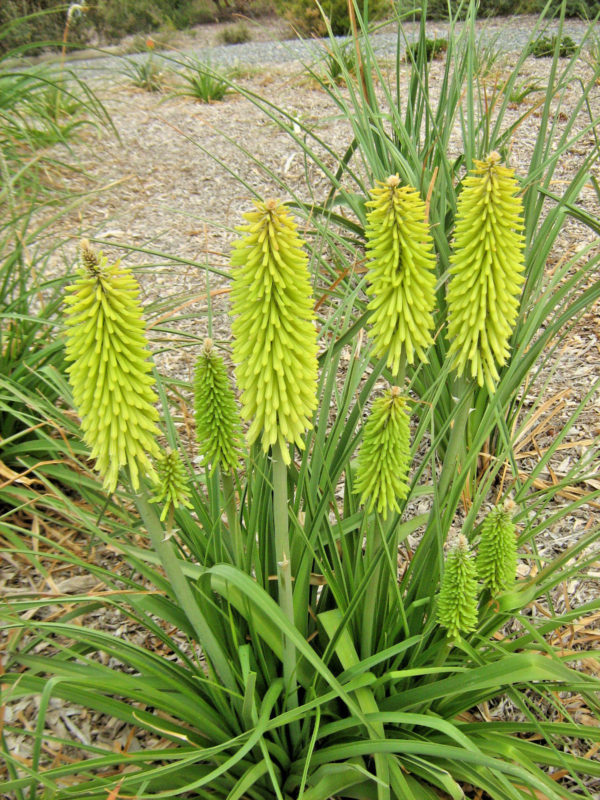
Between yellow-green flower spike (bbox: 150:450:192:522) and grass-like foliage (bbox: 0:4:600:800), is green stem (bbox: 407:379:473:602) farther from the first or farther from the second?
yellow-green flower spike (bbox: 150:450:192:522)

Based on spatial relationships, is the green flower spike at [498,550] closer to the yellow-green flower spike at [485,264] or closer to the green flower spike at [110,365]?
the yellow-green flower spike at [485,264]

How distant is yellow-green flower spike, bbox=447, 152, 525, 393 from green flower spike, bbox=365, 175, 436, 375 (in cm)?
8

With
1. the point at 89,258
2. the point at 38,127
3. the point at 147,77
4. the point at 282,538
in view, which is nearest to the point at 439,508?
the point at 282,538

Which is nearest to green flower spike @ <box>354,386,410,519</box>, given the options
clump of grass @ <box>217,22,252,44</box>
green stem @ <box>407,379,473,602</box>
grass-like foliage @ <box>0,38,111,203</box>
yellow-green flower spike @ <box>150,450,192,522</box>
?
green stem @ <box>407,379,473,602</box>

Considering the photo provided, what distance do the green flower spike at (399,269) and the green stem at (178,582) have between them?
1.93 ft

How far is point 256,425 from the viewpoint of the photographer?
4.40 feet

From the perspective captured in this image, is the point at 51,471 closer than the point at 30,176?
Yes

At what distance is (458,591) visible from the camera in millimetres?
1491

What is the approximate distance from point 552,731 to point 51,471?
6.76 ft

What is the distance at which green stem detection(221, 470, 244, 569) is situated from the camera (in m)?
1.61

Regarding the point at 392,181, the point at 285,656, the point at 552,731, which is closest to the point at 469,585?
the point at 285,656

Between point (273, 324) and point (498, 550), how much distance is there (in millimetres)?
773

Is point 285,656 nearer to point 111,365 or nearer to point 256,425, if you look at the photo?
point 256,425

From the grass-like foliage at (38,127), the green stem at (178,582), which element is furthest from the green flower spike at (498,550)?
the grass-like foliage at (38,127)
